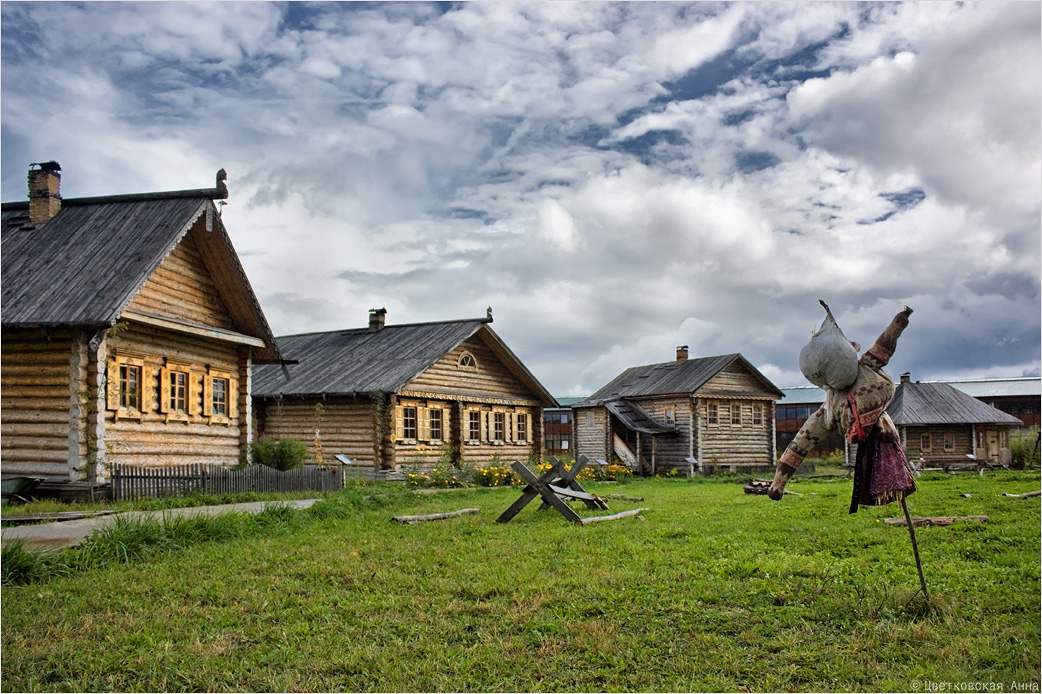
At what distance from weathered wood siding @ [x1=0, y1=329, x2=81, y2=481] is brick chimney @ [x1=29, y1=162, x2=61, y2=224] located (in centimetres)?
473

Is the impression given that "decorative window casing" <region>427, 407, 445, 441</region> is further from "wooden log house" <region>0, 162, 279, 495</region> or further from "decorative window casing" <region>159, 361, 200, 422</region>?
"decorative window casing" <region>159, 361, 200, 422</region>

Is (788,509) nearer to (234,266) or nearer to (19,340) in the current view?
(234,266)

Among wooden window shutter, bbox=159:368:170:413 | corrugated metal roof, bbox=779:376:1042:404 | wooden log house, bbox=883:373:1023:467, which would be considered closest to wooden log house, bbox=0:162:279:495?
wooden window shutter, bbox=159:368:170:413

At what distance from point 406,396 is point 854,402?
20.9 meters

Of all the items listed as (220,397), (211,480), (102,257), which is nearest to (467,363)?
(220,397)

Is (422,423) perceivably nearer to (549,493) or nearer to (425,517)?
(425,517)

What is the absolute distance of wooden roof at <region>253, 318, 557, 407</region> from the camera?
2517 centimetres

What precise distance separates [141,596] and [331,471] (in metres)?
11.8

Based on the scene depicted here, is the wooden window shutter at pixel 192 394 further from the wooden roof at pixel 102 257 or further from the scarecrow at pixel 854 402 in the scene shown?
the scarecrow at pixel 854 402

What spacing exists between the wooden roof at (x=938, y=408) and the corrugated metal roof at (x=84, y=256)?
103 feet

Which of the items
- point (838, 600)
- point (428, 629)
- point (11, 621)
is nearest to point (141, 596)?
point (11, 621)

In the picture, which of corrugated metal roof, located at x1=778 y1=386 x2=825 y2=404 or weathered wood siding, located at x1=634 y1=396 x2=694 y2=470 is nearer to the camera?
weathered wood siding, located at x1=634 y1=396 x2=694 y2=470

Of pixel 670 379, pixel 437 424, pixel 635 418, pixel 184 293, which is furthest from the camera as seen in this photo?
pixel 670 379

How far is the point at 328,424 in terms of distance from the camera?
84.3ft
